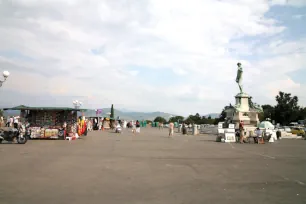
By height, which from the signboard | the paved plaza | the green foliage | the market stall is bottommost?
the paved plaza

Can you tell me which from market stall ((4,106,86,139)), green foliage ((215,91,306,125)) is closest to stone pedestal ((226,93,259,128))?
market stall ((4,106,86,139))

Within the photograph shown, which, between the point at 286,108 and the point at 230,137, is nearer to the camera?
the point at 230,137

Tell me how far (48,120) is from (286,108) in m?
79.5

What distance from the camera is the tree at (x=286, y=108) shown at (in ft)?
283

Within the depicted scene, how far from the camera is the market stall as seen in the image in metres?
23.4

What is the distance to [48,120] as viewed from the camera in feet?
80.2

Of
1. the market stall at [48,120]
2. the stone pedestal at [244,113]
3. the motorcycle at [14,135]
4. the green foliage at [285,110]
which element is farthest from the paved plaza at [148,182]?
the green foliage at [285,110]

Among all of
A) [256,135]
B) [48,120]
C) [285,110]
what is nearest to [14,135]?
[48,120]

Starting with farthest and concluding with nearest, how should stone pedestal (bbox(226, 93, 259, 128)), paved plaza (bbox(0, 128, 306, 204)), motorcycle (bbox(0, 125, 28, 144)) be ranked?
stone pedestal (bbox(226, 93, 259, 128)) < motorcycle (bbox(0, 125, 28, 144)) < paved plaza (bbox(0, 128, 306, 204))

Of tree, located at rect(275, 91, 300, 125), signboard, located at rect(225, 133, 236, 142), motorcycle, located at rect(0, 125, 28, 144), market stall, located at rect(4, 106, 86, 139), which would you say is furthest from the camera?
tree, located at rect(275, 91, 300, 125)

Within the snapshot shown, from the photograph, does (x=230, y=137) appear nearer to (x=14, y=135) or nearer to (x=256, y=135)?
(x=256, y=135)

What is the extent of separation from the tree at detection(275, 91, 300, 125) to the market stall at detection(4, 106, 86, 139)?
7731 centimetres

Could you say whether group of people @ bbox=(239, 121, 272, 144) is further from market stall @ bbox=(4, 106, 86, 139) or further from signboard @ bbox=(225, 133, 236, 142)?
market stall @ bbox=(4, 106, 86, 139)

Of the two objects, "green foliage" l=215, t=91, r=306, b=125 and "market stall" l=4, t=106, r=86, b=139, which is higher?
"green foliage" l=215, t=91, r=306, b=125
